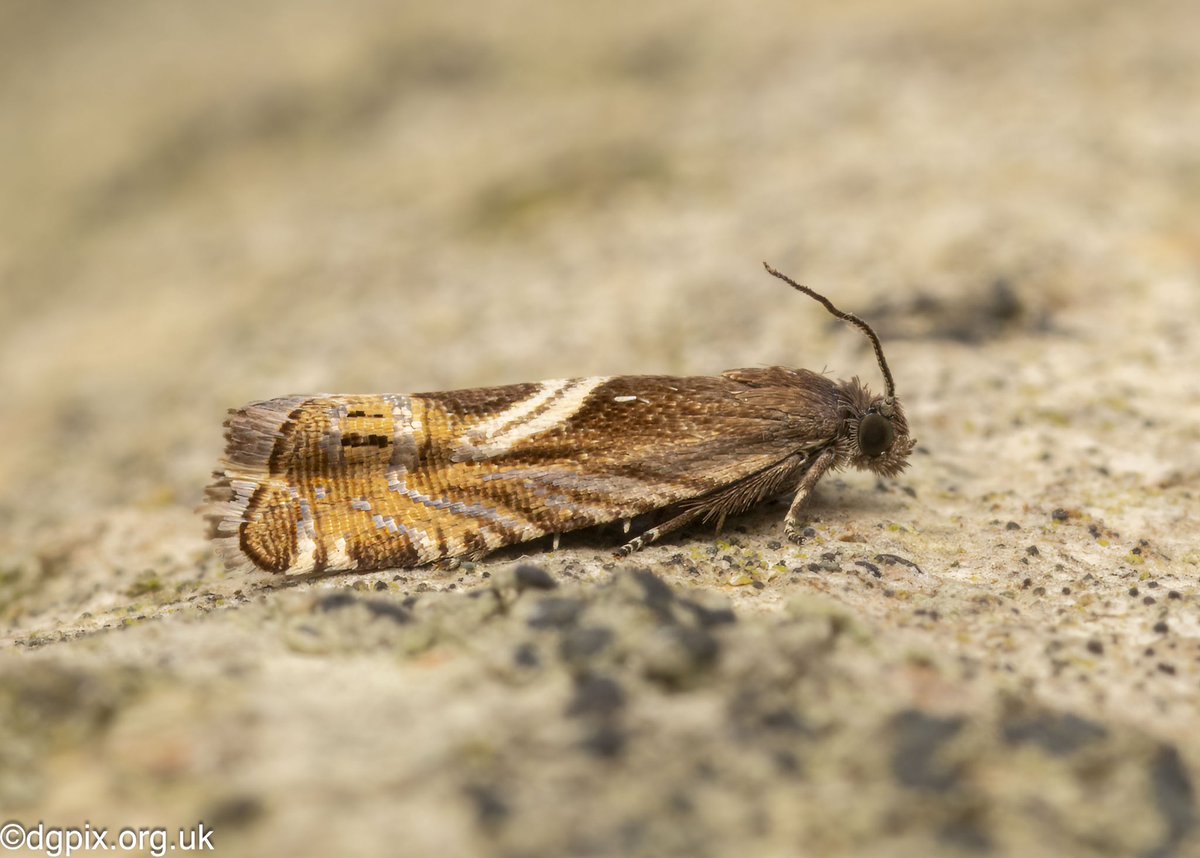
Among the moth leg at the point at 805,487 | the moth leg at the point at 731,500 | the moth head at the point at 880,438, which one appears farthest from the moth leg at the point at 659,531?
the moth head at the point at 880,438

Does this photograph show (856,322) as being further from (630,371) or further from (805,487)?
(630,371)

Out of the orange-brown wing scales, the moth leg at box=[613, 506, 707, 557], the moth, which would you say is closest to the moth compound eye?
the moth

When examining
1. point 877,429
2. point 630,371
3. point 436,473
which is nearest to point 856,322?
point 877,429

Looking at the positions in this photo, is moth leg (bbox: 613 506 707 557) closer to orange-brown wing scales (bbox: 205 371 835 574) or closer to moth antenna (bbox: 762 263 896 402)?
orange-brown wing scales (bbox: 205 371 835 574)

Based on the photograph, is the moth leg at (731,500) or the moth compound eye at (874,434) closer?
the moth leg at (731,500)

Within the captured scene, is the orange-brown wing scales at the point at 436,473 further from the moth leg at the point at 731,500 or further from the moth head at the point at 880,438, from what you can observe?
the moth head at the point at 880,438

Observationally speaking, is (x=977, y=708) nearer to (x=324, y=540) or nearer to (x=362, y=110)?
(x=324, y=540)

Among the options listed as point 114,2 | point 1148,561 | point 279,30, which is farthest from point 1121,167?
point 114,2
